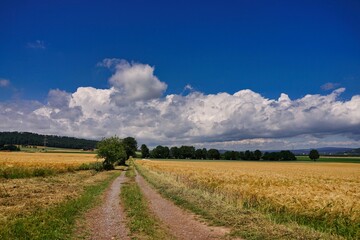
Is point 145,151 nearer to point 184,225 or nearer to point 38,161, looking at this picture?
point 38,161

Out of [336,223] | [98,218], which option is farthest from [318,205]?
[98,218]

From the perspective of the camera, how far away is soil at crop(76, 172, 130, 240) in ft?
36.8

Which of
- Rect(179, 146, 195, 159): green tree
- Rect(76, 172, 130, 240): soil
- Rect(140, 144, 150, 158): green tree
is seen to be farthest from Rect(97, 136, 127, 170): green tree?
Rect(179, 146, 195, 159): green tree

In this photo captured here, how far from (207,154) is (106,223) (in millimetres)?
178594

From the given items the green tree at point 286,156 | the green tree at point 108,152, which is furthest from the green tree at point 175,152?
the green tree at point 108,152

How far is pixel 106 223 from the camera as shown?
43.8ft

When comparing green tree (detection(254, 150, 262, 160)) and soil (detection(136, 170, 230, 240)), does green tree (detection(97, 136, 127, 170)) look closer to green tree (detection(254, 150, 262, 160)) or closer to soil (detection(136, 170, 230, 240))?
soil (detection(136, 170, 230, 240))

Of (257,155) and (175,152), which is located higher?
(175,152)

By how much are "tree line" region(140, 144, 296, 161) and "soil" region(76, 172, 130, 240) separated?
170 meters

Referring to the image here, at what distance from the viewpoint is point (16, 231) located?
10.9m

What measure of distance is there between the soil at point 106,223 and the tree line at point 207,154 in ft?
557

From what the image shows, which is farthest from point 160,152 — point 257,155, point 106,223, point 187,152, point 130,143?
point 106,223

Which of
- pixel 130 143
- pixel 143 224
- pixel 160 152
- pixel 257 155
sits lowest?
pixel 143 224

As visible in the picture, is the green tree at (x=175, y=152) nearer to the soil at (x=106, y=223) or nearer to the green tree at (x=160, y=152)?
the green tree at (x=160, y=152)
